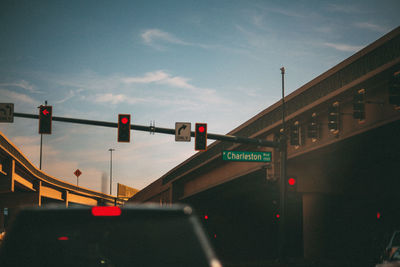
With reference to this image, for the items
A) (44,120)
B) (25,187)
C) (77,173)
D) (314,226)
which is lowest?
(314,226)

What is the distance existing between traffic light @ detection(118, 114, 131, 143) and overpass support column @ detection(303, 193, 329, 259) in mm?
14780

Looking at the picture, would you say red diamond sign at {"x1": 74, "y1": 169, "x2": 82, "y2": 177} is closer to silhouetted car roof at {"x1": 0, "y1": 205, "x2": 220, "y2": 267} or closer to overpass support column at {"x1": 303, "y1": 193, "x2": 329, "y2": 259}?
overpass support column at {"x1": 303, "y1": 193, "x2": 329, "y2": 259}

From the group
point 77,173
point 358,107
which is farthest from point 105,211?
point 77,173

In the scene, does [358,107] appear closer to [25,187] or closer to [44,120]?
[44,120]

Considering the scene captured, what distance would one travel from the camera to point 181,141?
20.2 m

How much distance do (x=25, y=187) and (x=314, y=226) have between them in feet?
138

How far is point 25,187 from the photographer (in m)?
62.6

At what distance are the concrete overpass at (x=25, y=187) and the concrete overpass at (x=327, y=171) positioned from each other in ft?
32.5

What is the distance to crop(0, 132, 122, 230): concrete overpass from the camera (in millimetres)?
48156

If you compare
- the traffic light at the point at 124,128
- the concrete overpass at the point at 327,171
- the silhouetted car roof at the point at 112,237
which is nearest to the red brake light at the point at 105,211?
the silhouetted car roof at the point at 112,237

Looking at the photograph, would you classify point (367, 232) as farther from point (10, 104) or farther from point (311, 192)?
point (10, 104)

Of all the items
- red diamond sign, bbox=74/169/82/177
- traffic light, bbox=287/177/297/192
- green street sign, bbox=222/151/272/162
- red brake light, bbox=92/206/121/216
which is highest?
red diamond sign, bbox=74/169/82/177

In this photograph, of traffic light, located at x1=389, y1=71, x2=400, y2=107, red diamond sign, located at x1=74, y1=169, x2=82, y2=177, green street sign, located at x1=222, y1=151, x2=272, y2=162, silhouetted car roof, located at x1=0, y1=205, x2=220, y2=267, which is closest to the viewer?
silhouetted car roof, located at x1=0, y1=205, x2=220, y2=267

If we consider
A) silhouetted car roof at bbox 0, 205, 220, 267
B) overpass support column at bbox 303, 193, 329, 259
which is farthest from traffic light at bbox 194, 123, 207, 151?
silhouetted car roof at bbox 0, 205, 220, 267
